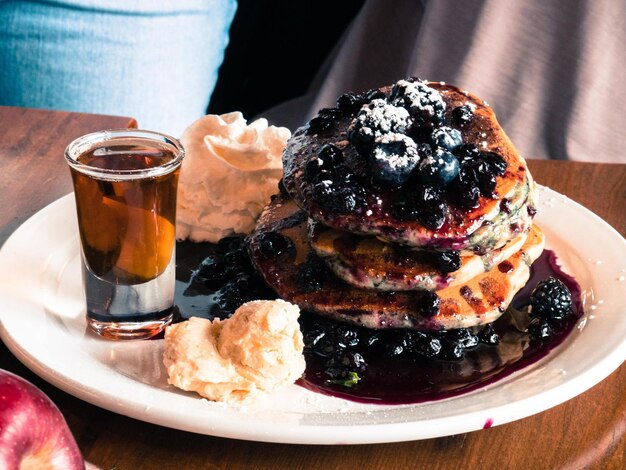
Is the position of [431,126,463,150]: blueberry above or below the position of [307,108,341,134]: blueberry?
above

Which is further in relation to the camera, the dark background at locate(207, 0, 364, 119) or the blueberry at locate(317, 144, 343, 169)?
the dark background at locate(207, 0, 364, 119)

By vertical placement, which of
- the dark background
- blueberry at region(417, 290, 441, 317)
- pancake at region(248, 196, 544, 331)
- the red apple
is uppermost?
the red apple

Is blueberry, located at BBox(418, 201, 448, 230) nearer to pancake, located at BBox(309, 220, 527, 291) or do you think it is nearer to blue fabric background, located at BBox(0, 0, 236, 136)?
pancake, located at BBox(309, 220, 527, 291)

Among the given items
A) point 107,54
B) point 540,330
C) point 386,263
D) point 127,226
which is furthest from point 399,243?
point 107,54

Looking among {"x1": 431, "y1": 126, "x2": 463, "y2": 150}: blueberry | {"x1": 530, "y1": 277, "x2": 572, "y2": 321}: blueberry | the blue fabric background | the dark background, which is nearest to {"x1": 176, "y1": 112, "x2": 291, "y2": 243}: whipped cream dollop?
{"x1": 431, "y1": 126, "x2": 463, "y2": 150}: blueberry

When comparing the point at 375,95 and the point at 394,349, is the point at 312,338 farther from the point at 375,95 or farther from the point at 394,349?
the point at 375,95

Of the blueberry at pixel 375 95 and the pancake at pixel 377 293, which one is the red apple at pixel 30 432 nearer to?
the pancake at pixel 377 293
